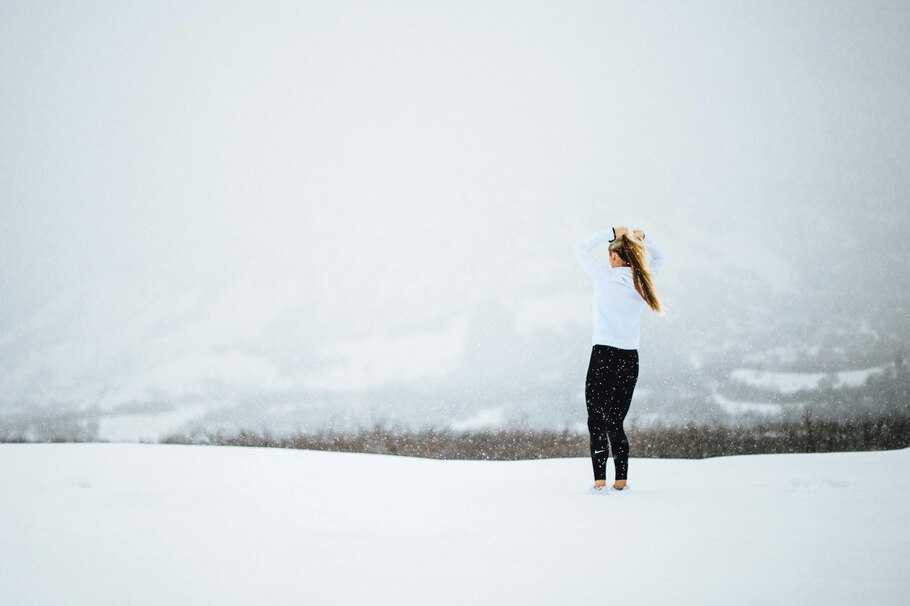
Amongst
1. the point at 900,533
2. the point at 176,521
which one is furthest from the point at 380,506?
the point at 900,533

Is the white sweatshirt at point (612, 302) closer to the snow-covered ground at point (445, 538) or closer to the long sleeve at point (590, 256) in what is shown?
the long sleeve at point (590, 256)

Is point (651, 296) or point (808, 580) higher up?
point (651, 296)

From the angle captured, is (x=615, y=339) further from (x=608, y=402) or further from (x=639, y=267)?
(x=639, y=267)

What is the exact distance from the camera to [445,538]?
3500 millimetres

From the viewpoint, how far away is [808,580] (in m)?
2.64

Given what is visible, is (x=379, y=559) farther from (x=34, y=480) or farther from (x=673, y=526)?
(x=34, y=480)

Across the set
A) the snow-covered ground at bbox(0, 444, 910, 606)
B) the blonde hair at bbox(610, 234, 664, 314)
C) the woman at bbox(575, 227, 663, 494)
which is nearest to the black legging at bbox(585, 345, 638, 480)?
the woman at bbox(575, 227, 663, 494)

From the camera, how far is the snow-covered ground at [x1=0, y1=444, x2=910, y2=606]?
101 inches

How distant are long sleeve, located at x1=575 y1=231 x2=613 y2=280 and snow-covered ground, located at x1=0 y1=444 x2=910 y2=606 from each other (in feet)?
5.57

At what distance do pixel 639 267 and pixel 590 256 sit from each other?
1.28 ft

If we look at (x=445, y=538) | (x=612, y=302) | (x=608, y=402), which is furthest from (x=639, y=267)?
(x=445, y=538)

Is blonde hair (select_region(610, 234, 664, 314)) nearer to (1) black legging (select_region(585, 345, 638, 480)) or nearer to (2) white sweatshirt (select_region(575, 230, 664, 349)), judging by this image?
(2) white sweatshirt (select_region(575, 230, 664, 349))

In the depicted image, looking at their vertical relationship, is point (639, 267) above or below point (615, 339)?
above

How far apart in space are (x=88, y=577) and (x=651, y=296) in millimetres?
4174
